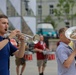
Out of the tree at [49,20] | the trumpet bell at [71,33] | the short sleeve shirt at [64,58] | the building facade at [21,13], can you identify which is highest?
the trumpet bell at [71,33]

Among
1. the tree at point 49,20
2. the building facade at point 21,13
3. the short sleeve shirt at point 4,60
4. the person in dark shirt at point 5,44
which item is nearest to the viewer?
the person in dark shirt at point 5,44

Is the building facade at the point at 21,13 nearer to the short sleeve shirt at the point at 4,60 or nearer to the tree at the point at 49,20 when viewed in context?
the short sleeve shirt at the point at 4,60

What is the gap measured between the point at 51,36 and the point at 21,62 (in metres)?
30.0

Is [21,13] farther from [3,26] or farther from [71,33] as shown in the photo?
[3,26]

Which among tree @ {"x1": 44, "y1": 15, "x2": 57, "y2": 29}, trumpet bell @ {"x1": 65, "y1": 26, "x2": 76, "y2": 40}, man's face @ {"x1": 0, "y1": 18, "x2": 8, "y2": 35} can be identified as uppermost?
man's face @ {"x1": 0, "y1": 18, "x2": 8, "y2": 35}

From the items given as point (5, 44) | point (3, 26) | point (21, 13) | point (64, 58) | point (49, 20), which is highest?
point (3, 26)

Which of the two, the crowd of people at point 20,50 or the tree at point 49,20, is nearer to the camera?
the crowd of people at point 20,50

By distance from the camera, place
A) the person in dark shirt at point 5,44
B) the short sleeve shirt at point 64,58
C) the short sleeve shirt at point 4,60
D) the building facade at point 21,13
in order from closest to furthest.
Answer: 1. the person in dark shirt at point 5,44
2. the short sleeve shirt at point 4,60
3. the short sleeve shirt at point 64,58
4. the building facade at point 21,13

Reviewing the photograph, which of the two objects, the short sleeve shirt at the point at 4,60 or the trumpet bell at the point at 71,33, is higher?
the trumpet bell at the point at 71,33

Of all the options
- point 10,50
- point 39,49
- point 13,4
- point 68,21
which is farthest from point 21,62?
point 68,21

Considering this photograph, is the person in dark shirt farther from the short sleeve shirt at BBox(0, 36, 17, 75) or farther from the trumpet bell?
the trumpet bell

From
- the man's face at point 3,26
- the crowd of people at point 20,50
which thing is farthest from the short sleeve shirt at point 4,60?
the man's face at point 3,26

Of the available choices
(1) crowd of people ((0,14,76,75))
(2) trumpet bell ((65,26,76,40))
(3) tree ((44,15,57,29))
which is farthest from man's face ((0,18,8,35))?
(3) tree ((44,15,57,29))

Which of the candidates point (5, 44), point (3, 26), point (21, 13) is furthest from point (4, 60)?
point (21, 13)
